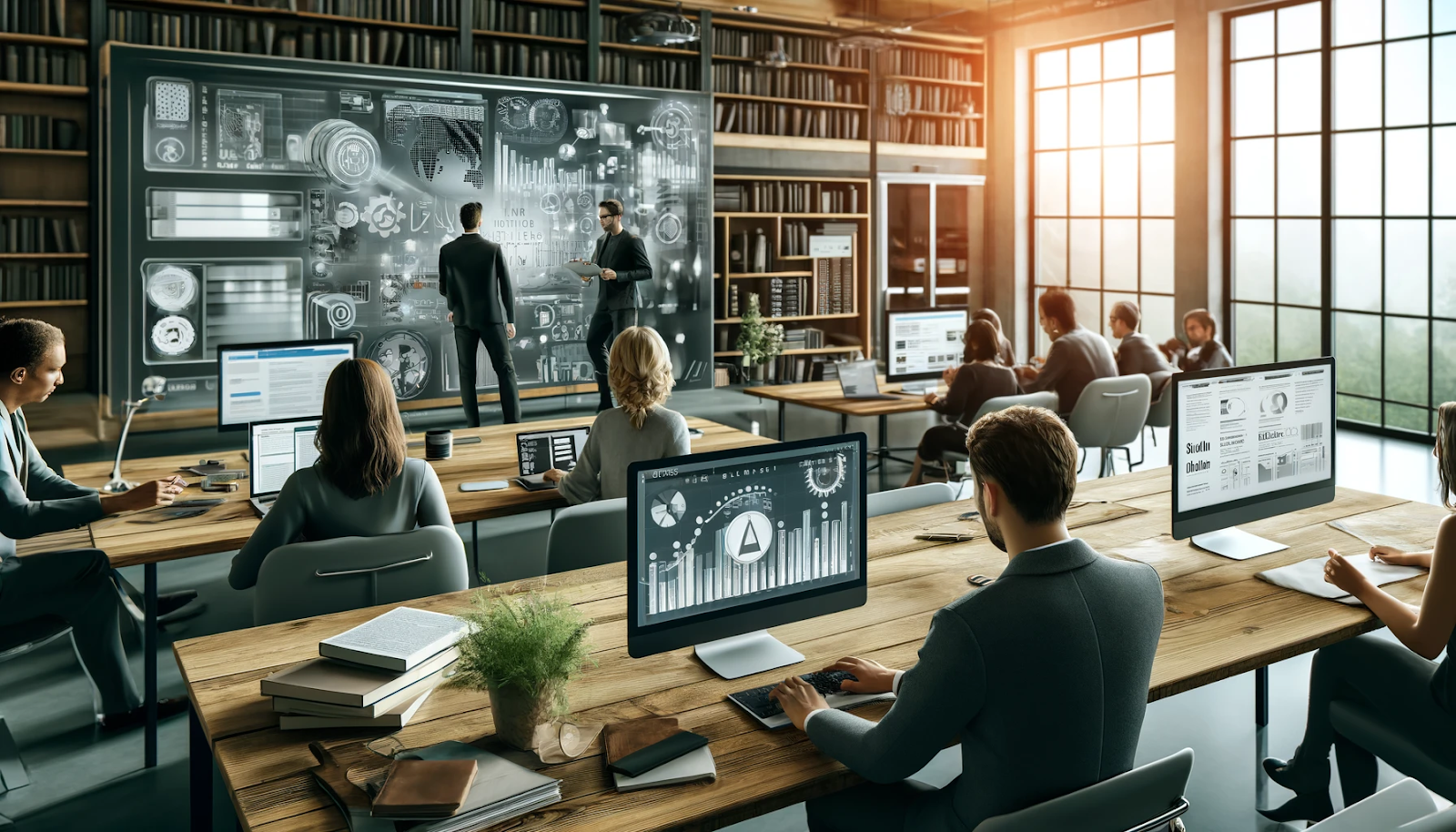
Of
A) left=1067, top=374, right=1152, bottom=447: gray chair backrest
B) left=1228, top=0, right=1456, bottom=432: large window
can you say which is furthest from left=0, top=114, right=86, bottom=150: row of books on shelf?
left=1228, top=0, right=1456, bottom=432: large window

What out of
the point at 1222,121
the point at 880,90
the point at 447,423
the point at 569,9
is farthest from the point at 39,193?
the point at 1222,121

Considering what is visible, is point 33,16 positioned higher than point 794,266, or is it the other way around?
point 33,16

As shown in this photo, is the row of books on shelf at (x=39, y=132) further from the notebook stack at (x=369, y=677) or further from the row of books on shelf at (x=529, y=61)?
the notebook stack at (x=369, y=677)

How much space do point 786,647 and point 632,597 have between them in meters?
0.37

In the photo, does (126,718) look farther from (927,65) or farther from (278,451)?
(927,65)

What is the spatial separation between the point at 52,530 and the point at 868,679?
2356 millimetres

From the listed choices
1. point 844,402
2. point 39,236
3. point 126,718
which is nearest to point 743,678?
point 126,718

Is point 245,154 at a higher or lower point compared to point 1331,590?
higher

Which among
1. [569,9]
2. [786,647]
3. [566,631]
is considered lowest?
[786,647]

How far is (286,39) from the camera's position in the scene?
7.94 metres

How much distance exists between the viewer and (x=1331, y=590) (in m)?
2.52

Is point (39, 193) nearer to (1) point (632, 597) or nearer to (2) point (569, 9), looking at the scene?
(2) point (569, 9)

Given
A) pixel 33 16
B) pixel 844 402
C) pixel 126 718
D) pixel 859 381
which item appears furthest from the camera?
pixel 33 16

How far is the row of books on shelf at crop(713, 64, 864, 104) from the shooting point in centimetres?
1009
